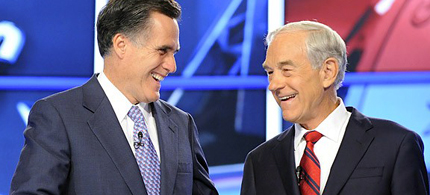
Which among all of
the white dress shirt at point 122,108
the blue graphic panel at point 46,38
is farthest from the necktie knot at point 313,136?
the blue graphic panel at point 46,38

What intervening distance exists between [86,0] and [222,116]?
3.34ft

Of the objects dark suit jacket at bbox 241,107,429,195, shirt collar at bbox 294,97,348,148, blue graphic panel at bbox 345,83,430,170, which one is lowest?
blue graphic panel at bbox 345,83,430,170

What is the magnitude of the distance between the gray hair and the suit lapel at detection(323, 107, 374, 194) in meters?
0.21

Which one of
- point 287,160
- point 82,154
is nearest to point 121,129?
point 82,154

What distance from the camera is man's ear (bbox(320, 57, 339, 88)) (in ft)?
7.98

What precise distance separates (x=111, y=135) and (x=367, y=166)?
0.90 metres

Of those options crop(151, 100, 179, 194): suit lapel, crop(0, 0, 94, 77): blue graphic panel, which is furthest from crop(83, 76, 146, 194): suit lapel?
crop(0, 0, 94, 77): blue graphic panel

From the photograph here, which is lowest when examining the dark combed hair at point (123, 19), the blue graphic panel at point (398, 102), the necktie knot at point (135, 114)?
the blue graphic panel at point (398, 102)

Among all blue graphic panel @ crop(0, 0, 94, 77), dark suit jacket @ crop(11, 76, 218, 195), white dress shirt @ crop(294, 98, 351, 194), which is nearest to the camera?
dark suit jacket @ crop(11, 76, 218, 195)

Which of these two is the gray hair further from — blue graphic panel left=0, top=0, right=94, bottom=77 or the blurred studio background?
A: blue graphic panel left=0, top=0, right=94, bottom=77

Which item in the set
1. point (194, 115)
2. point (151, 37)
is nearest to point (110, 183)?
point (151, 37)

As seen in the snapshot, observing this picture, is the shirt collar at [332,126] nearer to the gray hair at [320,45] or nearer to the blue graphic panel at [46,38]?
the gray hair at [320,45]

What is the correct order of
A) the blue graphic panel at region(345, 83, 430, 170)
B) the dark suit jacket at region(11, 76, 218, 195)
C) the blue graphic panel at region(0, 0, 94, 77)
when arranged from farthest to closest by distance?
the blue graphic panel at region(345, 83, 430, 170) < the blue graphic panel at region(0, 0, 94, 77) < the dark suit jacket at region(11, 76, 218, 195)

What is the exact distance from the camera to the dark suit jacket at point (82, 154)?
213 cm
